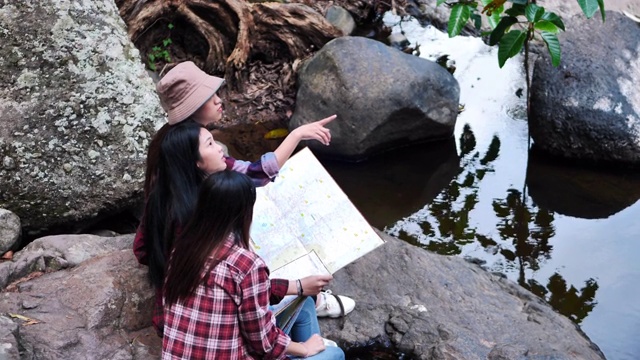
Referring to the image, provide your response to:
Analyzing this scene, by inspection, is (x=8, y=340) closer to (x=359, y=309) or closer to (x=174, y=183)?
(x=174, y=183)

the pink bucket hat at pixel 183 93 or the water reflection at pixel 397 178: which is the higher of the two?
the pink bucket hat at pixel 183 93

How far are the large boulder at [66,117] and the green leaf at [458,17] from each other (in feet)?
6.80

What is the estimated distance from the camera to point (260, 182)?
8.97 feet

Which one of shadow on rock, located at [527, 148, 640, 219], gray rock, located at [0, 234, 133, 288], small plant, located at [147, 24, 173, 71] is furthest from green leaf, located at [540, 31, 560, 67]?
small plant, located at [147, 24, 173, 71]

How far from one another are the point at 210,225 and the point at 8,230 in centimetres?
170

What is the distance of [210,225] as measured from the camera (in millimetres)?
2086

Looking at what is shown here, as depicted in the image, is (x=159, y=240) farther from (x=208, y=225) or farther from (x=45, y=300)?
(x=45, y=300)

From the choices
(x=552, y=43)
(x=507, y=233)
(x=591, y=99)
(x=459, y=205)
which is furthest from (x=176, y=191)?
(x=591, y=99)

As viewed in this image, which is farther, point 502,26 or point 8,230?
point 502,26

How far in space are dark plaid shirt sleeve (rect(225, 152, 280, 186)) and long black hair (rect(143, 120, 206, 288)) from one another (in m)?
0.32

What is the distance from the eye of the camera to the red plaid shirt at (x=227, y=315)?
2082 mm

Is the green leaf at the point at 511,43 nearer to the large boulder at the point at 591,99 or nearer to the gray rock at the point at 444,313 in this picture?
the large boulder at the point at 591,99

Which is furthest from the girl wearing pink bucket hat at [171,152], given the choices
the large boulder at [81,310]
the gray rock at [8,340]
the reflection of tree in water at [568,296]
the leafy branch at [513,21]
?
the leafy branch at [513,21]

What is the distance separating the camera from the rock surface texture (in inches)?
101
